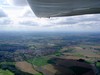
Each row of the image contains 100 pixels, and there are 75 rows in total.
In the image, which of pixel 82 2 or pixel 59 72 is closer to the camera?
pixel 82 2

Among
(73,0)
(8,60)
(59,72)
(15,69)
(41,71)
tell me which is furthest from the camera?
(8,60)

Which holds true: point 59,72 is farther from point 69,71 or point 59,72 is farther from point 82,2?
point 82,2

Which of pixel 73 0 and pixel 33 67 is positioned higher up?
pixel 73 0

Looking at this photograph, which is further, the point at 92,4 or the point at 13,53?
the point at 13,53

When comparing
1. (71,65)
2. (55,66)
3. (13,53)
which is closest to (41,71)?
(55,66)

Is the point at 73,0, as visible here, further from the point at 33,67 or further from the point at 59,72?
the point at 33,67

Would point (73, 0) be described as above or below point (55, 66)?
above

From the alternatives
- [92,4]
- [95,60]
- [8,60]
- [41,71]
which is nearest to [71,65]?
[41,71]

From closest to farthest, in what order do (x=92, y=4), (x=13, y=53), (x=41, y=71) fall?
(x=92, y=4) < (x=41, y=71) < (x=13, y=53)

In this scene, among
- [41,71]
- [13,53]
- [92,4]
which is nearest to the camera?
[92,4]
